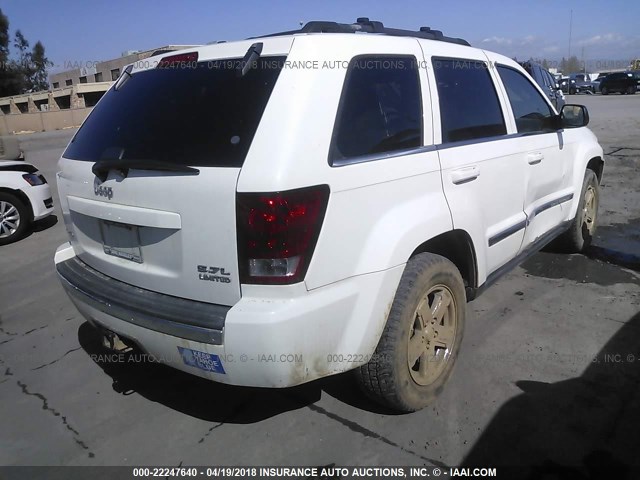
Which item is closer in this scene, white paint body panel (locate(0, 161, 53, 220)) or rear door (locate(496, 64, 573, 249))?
rear door (locate(496, 64, 573, 249))

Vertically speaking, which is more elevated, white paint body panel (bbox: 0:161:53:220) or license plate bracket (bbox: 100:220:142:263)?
license plate bracket (bbox: 100:220:142:263)

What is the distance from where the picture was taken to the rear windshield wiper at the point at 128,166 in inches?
88.7

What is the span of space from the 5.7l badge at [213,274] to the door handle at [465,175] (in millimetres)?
1415

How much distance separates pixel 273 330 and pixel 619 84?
149 feet

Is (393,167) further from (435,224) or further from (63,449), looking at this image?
(63,449)

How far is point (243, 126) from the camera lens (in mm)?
2236

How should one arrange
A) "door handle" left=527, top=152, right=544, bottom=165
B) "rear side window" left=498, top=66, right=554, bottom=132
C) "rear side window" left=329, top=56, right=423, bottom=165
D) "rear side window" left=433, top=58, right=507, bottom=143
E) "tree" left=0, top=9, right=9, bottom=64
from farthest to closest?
"tree" left=0, top=9, right=9, bottom=64
"rear side window" left=498, top=66, right=554, bottom=132
"door handle" left=527, top=152, right=544, bottom=165
"rear side window" left=433, top=58, right=507, bottom=143
"rear side window" left=329, top=56, right=423, bottom=165

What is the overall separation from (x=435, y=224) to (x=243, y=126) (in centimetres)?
111

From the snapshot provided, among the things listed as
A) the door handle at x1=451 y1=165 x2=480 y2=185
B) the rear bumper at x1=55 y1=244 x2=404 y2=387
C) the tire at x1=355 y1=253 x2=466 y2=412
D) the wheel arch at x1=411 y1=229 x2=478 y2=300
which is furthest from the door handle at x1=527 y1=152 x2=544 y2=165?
the rear bumper at x1=55 y1=244 x2=404 y2=387

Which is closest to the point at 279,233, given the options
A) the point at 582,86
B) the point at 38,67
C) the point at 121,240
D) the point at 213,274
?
the point at 213,274

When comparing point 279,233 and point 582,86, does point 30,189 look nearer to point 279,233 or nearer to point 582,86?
point 279,233

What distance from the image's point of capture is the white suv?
6.98 ft

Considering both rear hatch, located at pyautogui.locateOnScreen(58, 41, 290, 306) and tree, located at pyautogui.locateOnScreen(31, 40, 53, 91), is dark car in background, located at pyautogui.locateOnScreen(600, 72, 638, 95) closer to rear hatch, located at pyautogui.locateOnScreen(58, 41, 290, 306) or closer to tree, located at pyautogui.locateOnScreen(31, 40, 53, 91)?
rear hatch, located at pyautogui.locateOnScreen(58, 41, 290, 306)

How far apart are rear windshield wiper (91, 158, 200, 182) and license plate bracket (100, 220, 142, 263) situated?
25 cm
